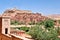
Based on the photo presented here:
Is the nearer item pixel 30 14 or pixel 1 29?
pixel 1 29

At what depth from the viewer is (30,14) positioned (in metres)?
54.2

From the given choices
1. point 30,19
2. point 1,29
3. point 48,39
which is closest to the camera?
point 48,39

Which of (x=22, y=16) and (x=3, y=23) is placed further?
(x=22, y=16)

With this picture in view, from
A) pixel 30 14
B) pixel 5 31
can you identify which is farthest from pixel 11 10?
A: pixel 5 31

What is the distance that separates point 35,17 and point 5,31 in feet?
117

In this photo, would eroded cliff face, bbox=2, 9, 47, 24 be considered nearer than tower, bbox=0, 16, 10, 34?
No

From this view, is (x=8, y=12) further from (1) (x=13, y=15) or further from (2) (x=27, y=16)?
(2) (x=27, y=16)

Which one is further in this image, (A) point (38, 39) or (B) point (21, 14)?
(B) point (21, 14)

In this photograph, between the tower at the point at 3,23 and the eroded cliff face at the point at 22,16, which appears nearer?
the tower at the point at 3,23

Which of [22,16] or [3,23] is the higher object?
[3,23]

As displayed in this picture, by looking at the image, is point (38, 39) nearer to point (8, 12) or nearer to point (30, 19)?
point (30, 19)

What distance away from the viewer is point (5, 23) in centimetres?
1706

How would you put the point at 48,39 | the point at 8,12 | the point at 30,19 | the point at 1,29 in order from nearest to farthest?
the point at 48,39
the point at 1,29
the point at 30,19
the point at 8,12

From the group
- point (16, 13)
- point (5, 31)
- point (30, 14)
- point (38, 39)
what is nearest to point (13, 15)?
point (16, 13)
